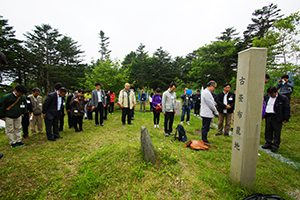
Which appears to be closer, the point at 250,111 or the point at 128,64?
the point at 250,111

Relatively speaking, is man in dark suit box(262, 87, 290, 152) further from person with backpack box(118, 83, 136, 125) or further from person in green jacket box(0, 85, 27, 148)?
person in green jacket box(0, 85, 27, 148)

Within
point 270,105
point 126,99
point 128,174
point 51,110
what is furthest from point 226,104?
point 51,110

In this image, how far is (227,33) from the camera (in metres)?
24.2

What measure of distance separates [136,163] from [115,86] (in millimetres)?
10655

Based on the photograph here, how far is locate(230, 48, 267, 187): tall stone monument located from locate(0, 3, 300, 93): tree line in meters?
9.90

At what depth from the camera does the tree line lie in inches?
400

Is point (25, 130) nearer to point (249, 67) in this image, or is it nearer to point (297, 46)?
point (249, 67)

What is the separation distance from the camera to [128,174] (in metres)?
3.14

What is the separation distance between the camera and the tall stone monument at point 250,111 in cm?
252

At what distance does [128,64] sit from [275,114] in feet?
64.4

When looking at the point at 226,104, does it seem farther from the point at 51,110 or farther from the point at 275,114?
the point at 51,110

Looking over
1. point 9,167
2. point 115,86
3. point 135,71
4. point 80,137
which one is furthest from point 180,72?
point 9,167

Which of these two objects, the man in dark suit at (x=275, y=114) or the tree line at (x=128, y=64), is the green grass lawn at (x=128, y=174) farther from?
the tree line at (x=128, y=64)

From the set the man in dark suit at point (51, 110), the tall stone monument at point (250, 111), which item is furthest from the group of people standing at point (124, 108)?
the tall stone monument at point (250, 111)
